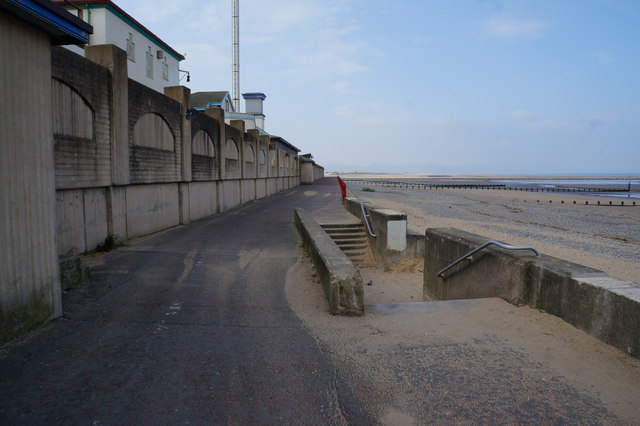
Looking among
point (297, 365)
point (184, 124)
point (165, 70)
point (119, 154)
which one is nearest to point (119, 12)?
point (165, 70)

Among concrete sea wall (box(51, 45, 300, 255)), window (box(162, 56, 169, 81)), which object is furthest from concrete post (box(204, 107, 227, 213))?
window (box(162, 56, 169, 81))

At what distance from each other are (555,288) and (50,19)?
267 inches

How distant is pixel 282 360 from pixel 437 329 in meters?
A: 2.04

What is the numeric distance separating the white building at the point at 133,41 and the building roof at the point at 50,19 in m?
20.4

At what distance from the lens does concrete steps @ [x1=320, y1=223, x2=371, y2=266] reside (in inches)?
500

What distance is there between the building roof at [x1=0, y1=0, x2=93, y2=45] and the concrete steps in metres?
9.44

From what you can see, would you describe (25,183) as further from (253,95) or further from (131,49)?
(253,95)

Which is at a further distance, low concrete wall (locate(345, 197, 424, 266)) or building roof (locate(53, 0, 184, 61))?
building roof (locate(53, 0, 184, 61))

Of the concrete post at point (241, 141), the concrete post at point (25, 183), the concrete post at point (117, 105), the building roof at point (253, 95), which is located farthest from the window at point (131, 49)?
the building roof at point (253, 95)

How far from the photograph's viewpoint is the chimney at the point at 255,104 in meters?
58.3

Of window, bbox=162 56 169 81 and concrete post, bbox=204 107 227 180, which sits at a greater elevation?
window, bbox=162 56 169 81

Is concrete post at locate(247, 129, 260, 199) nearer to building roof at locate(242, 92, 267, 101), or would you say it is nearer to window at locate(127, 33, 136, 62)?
window at locate(127, 33, 136, 62)

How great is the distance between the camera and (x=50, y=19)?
4309 mm

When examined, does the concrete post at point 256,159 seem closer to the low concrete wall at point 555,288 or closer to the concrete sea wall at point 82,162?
the concrete sea wall at point 82,162
